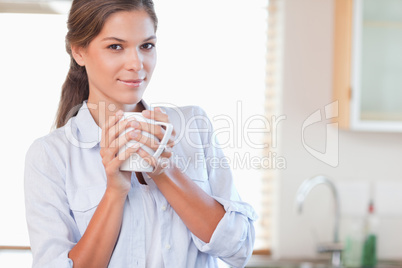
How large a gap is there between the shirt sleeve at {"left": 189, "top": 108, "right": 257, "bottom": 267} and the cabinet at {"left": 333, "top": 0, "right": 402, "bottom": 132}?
5.30 ft

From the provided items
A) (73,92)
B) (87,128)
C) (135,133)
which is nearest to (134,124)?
(135,133)

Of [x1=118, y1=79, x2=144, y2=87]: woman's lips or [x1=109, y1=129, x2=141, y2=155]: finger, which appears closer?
[x1=109, y1=129, x2=141, y2=155]: finger

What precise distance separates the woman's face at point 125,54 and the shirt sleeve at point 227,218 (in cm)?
22

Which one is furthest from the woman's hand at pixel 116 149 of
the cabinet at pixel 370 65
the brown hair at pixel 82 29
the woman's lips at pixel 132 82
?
the cabinet at pixel 370 65

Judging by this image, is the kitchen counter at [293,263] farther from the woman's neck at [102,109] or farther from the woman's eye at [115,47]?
the woman's eye at [115,47]

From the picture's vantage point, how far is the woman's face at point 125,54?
1.03 meters

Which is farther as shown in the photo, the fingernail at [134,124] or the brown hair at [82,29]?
the brown hair at [82,29]

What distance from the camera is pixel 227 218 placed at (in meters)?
1.06

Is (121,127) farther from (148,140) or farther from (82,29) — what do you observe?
(82,29)

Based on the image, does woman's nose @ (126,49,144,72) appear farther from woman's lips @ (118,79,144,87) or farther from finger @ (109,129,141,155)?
finger @ (109,129,141,155)

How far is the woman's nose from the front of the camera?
1.03m

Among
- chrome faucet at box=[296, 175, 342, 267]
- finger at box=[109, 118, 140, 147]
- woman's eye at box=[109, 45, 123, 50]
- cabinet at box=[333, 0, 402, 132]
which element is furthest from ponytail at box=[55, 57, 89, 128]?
cabinet at box=[333, 0, 402, 132]

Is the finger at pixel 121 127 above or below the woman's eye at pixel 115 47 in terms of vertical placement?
below

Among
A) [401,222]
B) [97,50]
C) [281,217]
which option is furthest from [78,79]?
[401,222]
